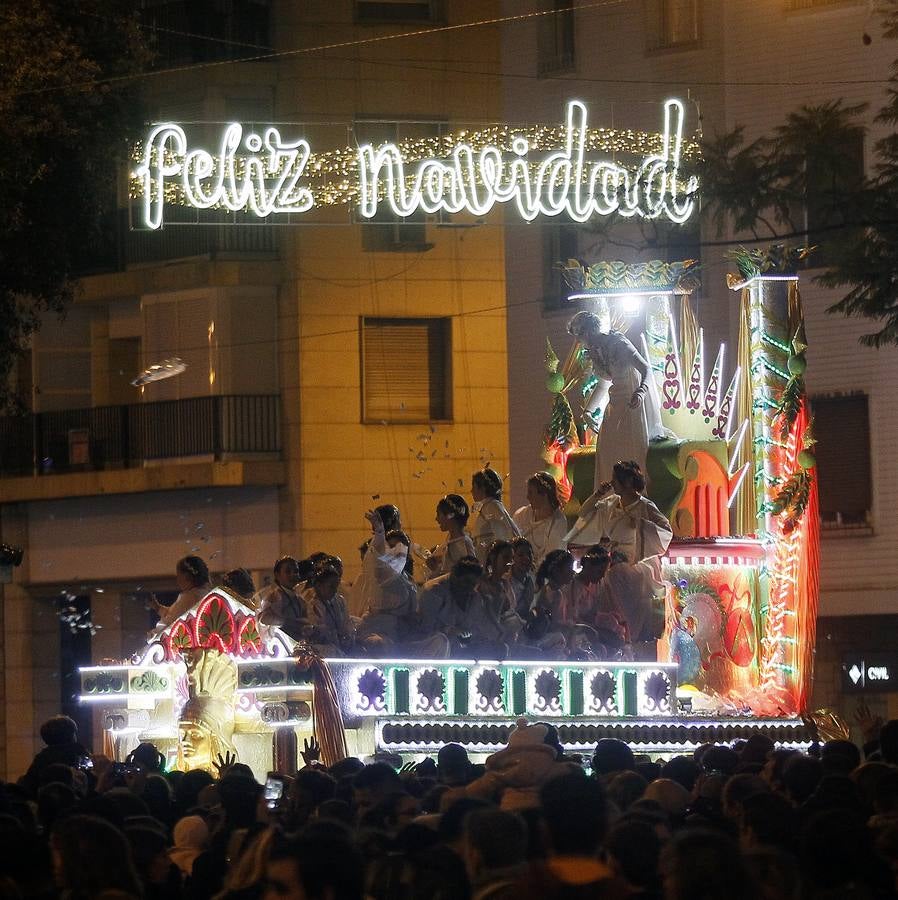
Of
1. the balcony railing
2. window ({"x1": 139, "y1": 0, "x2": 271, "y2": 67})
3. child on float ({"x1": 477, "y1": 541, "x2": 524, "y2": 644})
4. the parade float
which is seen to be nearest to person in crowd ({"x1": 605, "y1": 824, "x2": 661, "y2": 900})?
the parade float

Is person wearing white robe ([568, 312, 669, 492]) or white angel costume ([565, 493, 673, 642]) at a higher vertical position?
person wearing white robe ([568, 312, 669, 492])

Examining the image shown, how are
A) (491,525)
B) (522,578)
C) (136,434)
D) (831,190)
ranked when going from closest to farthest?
(831,190) < (522,578) < (491,525) < (136,434)

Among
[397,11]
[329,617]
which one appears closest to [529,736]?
[329,617]

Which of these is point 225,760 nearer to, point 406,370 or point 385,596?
point 385,596

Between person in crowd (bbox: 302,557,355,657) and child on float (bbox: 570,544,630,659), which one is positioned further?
child on float (bbox: 570,544,630,659)

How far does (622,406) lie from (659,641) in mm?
2443

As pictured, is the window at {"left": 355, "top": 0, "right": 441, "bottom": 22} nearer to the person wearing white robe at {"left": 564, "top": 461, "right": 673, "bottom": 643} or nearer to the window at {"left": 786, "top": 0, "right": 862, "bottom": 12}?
the window at {"left": 786, "top": 0, "right": 862, "bottom": 12}

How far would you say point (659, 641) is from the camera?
19.2 m

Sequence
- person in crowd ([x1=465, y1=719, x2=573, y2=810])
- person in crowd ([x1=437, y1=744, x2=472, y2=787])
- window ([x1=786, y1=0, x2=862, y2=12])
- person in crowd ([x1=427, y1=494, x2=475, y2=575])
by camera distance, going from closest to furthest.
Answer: person in crowd ([x1=465, y1=719, x2=573, y2=810]) → person in crowd ([x1=437, y1=744, x2=472, y2=787]) → person in crowd ([x1=427, y1=494, x2=475, y2=575]) → window ([x1=786, y1=0, x2=862, y2=12])

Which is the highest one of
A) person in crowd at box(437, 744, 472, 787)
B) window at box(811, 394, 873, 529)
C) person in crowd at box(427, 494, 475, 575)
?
window at box(811, 394, 873, 529)

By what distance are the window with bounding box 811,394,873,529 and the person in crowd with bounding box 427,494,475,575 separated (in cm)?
1133

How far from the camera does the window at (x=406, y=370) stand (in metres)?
34.6

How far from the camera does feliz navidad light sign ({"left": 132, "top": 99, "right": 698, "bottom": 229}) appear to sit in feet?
84.6

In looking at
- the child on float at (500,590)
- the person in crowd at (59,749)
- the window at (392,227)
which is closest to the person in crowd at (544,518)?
Answer: the child on float at (500,590)
